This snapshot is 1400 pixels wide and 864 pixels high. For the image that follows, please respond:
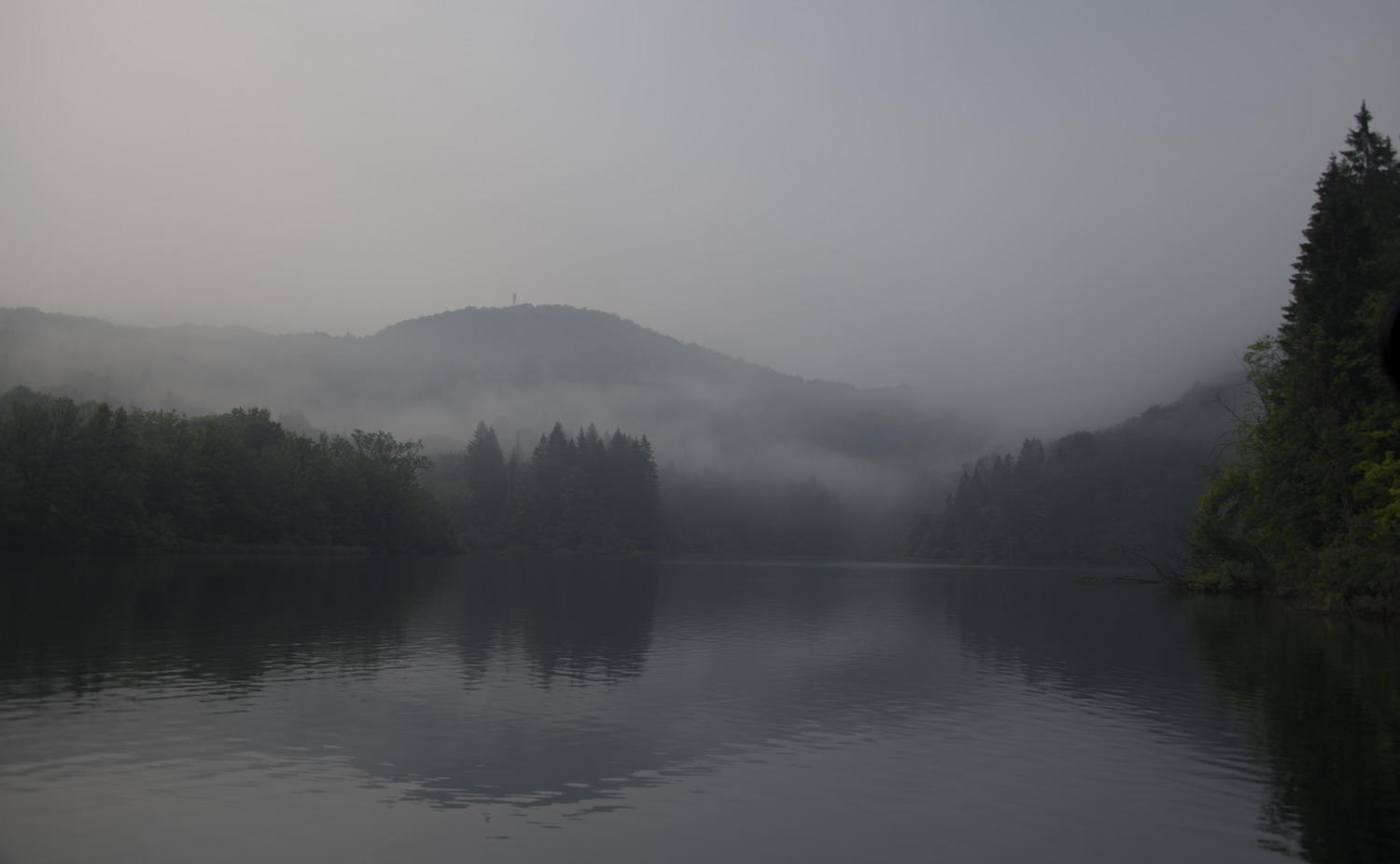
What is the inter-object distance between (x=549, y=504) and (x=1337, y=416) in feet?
494

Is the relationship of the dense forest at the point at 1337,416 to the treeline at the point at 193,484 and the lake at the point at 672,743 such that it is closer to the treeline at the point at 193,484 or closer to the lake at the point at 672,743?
the lake at the point at 672,743

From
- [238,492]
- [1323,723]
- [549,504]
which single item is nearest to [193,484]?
[238,492]

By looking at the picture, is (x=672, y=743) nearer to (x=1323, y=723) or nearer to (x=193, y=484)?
(x=1323, y=723)

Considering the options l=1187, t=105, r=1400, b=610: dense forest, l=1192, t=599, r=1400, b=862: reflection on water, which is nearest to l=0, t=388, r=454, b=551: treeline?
l=1192, t=599, r=1400, b=862: reflection on water

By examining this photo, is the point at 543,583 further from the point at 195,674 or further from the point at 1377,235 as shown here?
the point at 1377,235

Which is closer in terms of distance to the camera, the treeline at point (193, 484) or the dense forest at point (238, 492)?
the treeline at point (193, 484)

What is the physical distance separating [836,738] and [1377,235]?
183ft

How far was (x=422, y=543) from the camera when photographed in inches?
5635

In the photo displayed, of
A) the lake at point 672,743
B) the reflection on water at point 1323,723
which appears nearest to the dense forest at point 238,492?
the lake at point 672,743

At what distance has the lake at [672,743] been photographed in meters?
13.1

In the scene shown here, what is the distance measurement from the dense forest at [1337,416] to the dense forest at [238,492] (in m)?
98.8

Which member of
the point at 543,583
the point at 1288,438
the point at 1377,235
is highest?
the point at 1377,235

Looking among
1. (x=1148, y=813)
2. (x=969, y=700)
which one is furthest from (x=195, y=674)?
(x=1148, y=813)

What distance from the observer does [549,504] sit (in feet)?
615
